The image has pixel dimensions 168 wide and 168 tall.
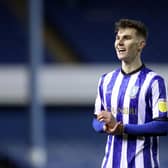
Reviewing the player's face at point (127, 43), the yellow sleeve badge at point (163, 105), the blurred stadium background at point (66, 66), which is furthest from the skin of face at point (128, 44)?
the blurred stadium background at point (66, 66)

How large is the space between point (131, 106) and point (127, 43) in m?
0.16

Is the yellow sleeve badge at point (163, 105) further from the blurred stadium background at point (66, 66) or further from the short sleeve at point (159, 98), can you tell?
the blurred stadium background at point (66, 66)

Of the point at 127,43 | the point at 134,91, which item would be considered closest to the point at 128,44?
the point at 127,43

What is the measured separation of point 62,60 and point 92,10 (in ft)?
3.34

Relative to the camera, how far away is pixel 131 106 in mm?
2086

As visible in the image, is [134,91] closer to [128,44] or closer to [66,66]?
[128,44]

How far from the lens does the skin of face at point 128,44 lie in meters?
2.07

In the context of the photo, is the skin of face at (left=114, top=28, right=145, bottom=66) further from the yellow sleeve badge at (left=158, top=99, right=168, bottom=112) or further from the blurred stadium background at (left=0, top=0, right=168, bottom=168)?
the blurred stadium background at (left=0, top=0, right=168, bottom=168)

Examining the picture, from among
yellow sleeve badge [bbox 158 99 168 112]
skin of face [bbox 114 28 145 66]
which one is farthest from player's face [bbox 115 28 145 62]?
yellow sleeve badge [bbox 158 99 168 112]

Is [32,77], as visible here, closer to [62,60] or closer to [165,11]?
[62,60]

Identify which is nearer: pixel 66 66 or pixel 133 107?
pixel 133 107

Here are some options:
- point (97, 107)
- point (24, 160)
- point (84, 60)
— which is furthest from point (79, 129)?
point (97, 107)

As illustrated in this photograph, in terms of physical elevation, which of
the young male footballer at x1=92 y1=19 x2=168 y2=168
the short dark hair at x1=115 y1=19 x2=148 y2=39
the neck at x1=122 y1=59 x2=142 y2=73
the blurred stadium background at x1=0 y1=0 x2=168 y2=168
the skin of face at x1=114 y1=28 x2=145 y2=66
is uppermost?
the blurred stadium background at x1=0 y1=0 x2=168 y2=168

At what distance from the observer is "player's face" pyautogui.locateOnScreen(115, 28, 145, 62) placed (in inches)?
81.6
